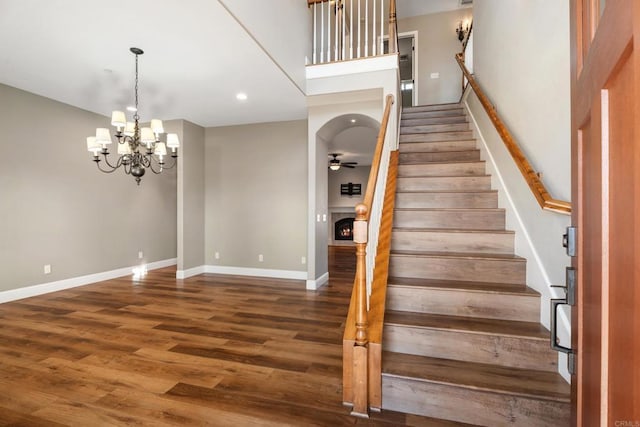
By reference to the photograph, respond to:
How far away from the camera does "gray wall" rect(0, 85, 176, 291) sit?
3.90 metres

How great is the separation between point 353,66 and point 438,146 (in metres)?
1.60

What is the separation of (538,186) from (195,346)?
290 centimetres

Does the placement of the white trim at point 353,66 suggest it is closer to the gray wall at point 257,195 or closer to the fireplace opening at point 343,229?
the gray wall at point 257,195

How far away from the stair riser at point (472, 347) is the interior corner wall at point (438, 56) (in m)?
6.33

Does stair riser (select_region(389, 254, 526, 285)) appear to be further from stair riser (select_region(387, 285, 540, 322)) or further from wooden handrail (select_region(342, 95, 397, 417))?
wooden handrail (select_region(342, 95, 397, 417))

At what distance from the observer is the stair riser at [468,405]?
145 centimetres

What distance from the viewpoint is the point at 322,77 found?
4.16 metres

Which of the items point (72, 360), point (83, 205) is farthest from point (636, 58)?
point (83, 205)

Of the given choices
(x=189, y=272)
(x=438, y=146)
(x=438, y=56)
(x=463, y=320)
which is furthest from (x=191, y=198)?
(x=438, y=56)

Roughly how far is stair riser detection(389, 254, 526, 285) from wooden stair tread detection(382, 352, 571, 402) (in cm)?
64

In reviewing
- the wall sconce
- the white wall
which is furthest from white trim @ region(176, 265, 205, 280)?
the wall sconce

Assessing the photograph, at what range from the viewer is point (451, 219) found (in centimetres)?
268

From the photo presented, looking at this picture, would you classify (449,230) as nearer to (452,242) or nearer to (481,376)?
(452,242)

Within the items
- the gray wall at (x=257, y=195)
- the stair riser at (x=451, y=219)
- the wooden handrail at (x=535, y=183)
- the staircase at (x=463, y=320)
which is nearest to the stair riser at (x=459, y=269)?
the staircase at (x=463, y=320)
